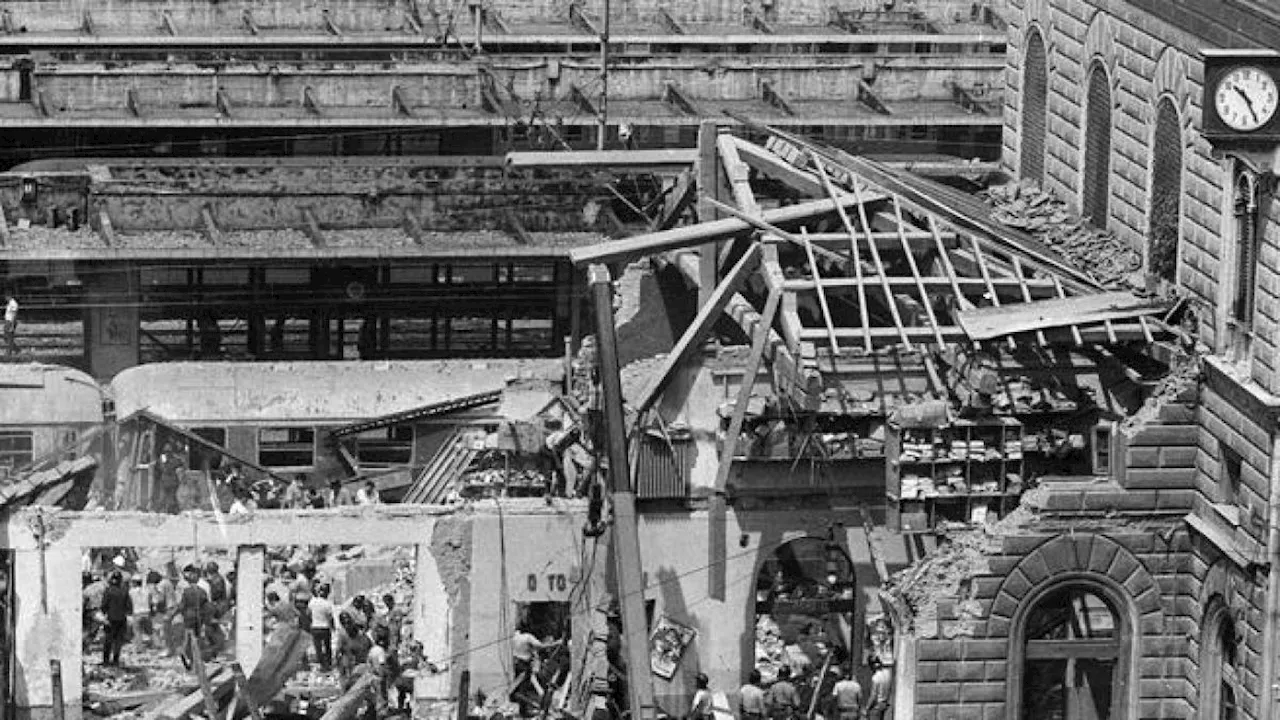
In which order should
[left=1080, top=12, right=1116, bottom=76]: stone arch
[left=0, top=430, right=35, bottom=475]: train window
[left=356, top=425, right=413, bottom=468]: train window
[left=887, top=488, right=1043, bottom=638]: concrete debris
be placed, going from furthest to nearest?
[left=356, top=425, right=413, bottom=468]: train window
[left=0, top=430, right=35, bottom=475]: train window
[left=1080, top=12, right=1116, bottom=76]: stone arch
[left=887, top=488, right=1043, bottom=638]: concrete debris

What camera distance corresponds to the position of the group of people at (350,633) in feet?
210

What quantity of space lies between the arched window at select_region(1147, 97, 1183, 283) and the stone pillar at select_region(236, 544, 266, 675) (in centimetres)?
1292

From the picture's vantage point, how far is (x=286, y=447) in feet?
235

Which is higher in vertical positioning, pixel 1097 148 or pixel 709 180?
pixel 1097 148

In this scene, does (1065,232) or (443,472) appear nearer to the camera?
(1065,232)

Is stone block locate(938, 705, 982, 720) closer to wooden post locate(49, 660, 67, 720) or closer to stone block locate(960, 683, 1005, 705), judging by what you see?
stone block locate(960, 683, 1005, 705)

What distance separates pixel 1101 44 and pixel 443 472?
11.5 meters

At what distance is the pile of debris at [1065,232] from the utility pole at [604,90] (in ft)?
48.6

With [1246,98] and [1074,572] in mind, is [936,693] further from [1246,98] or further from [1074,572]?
[1246,98]

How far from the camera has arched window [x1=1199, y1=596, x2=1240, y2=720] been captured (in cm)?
5972

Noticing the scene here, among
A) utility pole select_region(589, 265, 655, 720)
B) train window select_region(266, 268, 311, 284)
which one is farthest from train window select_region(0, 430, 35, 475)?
train window select_region(266, 268, 311, 284)

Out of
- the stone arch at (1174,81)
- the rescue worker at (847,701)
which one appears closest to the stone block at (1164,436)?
the stone arch at (1174,81)

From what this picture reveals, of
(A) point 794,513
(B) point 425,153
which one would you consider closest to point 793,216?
(A) point 794,513

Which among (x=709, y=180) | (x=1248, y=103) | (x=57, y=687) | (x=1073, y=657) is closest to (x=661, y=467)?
(x=1073, y=657)
